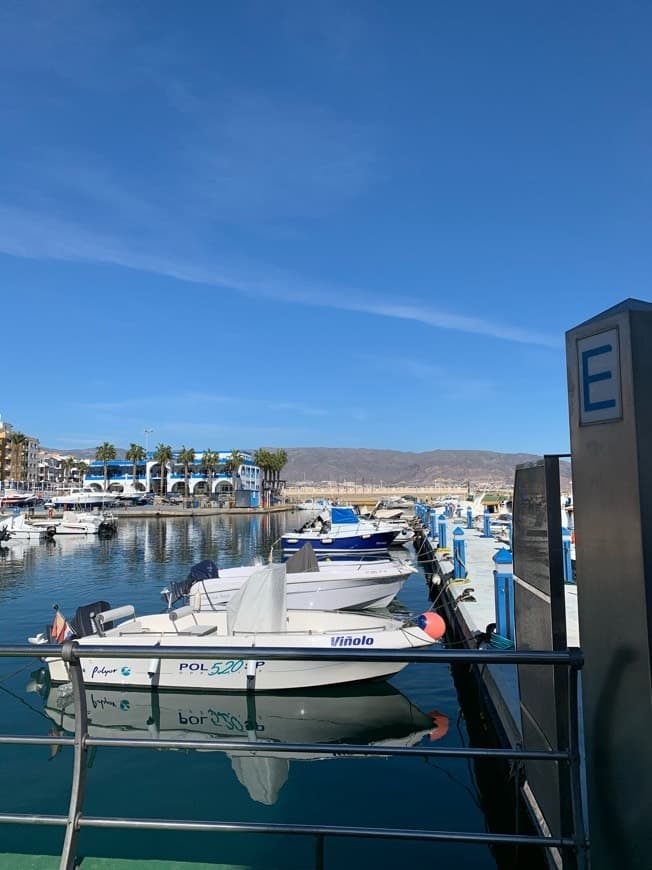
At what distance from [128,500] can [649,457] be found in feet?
369

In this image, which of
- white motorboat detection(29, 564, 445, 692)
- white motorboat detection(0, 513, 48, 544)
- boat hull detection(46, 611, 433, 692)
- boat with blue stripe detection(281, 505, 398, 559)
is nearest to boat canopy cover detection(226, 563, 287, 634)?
white motorboat detection(29, 564, 445, 692)

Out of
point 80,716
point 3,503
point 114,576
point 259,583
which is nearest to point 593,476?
point 80,716

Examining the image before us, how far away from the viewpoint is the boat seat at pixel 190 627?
12.6m

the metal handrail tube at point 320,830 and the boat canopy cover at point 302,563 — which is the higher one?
the metal handrail tube at point 320,830

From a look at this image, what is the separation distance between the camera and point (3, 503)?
313 feet

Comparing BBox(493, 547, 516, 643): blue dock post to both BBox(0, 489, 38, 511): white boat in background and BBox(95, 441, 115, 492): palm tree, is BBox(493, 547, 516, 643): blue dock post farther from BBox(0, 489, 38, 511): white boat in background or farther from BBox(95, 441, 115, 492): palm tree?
BBox(95, 441, 115, 492): palm tree

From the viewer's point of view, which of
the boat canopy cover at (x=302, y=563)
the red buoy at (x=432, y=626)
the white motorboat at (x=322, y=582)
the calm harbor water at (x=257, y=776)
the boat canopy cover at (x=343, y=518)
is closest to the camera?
the calm harbor water at (x=257, y=776)

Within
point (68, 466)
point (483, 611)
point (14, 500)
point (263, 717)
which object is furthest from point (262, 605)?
point (68, 466)

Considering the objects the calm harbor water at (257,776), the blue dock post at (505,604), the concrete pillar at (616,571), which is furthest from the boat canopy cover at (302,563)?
the concrete pillar at (616,571)

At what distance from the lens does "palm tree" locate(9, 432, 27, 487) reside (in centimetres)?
12100

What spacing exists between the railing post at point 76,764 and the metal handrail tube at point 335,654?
0.02m

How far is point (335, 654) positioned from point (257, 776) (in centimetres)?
760

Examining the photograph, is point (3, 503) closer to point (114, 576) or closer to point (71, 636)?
point (114, 576)

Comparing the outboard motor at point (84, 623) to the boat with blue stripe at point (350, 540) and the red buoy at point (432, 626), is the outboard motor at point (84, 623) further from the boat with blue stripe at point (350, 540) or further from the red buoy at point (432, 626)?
the boat with blue stripe at point (350, 540)
